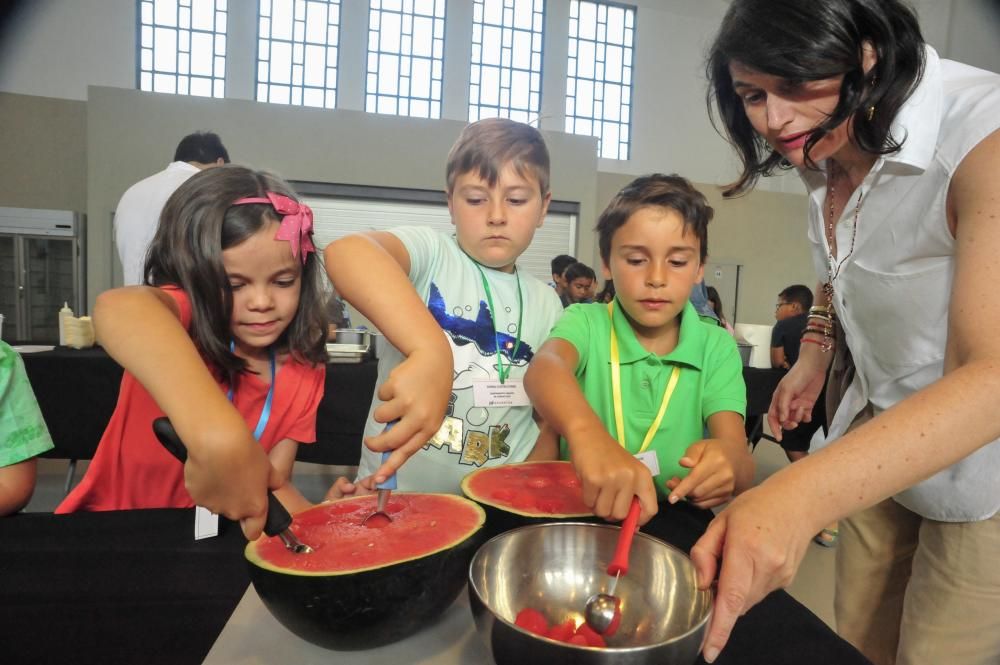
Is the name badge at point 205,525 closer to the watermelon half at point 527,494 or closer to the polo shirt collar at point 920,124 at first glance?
the watermelon half at point 527,494

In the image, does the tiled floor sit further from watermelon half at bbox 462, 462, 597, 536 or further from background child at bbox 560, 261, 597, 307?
background child at bbox 560, 261, 597, 307

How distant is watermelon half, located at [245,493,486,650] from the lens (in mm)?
520

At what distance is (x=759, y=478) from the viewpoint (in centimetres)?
373

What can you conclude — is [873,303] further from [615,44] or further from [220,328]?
[615,44]

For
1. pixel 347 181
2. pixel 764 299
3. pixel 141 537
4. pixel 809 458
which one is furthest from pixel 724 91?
pixel 764 299

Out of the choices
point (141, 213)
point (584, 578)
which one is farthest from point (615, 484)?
point (141, 213)

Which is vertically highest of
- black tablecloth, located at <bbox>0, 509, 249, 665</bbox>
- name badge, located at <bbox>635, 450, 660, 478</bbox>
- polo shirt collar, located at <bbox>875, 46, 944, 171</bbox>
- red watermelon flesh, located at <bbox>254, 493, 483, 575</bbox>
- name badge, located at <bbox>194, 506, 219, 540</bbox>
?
polo shirt collar, located at <bbox>875, 46, 944, 171</bbox>

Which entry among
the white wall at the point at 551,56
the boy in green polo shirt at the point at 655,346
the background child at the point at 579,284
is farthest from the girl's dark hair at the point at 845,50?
the white wall at the point at 551,56

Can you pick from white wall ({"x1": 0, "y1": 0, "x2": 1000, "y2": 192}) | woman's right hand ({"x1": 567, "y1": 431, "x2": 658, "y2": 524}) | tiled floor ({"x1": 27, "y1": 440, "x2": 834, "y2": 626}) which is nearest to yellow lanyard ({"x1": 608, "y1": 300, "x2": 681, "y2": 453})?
woman's right hand ({"x1": 567, "y1": 431, "x2": 658, "y2": 524})

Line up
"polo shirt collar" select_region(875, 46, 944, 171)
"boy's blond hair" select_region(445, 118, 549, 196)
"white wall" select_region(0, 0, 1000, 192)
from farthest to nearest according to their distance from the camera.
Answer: "white wall" select_region(0, 0, 1000, 192) < "boy's blond hair" select_region(445, 118, 549, 196) < "polo shirt collar" select_region(875, 46, 944, 171)

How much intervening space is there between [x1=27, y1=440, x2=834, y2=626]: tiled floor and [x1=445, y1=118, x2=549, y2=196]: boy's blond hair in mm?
1762

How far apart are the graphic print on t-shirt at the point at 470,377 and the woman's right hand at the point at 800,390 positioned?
0.63 m

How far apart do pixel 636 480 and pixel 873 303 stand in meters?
0.57

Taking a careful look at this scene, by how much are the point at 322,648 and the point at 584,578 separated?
0.28m
